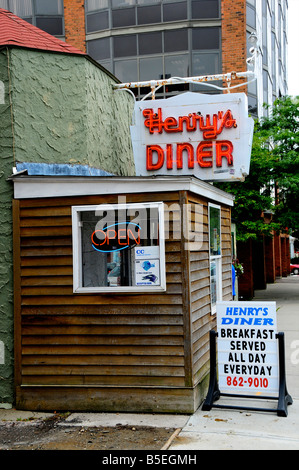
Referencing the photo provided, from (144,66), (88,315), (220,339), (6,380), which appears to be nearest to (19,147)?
(88,315)

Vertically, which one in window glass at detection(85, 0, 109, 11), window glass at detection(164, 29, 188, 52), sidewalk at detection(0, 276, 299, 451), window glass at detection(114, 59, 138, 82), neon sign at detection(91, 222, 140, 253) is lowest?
sidewalk at detection(0, 276, 299, 451)

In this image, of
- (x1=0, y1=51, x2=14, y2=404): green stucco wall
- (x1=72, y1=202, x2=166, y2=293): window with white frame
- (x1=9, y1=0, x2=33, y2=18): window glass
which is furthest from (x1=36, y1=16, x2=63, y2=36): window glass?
(x1=72, y1=202, x2=166, y2=293): window with white frame

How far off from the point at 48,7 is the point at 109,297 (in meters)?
19.5

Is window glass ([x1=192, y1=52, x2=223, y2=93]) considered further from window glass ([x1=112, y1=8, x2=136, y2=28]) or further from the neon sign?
the neon sign

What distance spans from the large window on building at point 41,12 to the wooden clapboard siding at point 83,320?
1805 cm

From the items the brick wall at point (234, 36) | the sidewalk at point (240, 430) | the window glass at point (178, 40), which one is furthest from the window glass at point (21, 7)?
the sidewalk at point (240, 430)

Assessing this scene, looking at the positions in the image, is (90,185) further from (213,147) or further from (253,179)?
(253,179)

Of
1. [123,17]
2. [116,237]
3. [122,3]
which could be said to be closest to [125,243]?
[116,237]

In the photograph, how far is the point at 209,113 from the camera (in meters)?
8.95

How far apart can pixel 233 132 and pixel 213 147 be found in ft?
1.36

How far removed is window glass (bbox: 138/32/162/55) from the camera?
850 inches

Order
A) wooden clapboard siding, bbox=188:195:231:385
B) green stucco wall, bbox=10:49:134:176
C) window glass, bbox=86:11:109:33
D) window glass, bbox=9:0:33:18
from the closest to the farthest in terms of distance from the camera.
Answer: wooden clapboard siding, bbox=188:195:231:385, green stucco wall, bbox=10:49:134:176, window glass, bbox=86:11:109:33, window glass, bbox=9:0:33:18

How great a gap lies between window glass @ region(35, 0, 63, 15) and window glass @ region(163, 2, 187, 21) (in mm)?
4666

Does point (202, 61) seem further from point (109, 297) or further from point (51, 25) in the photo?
point (109, 297)
